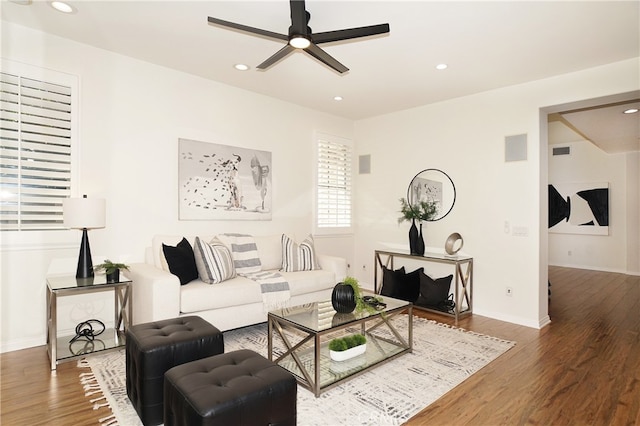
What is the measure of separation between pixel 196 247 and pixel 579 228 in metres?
8.51

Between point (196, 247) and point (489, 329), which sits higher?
point (196, 247)

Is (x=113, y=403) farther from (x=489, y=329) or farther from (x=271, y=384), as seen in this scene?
(x=489, y=329)

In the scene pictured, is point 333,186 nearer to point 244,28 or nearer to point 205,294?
point 205,294

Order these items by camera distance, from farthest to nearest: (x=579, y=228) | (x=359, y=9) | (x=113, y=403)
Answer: (x=579, y=228), (x=359, y=9), (x=113, y=403)

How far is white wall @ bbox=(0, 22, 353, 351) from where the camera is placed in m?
3.11

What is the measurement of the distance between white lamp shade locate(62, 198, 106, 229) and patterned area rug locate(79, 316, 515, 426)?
112cm

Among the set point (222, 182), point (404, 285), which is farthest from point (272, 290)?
point (404, 285)

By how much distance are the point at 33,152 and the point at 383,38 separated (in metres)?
3.27

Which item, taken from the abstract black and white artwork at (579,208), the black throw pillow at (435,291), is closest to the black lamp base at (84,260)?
the black throw pillow at (435,291)

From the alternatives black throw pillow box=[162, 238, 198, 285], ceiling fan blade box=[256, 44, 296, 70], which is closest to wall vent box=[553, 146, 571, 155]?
ceiling fan blade box=[256, 44, 296, 70]

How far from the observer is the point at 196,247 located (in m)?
3.55

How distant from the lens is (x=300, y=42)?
2.51 metres

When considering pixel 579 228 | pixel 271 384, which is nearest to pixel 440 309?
pixel 271 384

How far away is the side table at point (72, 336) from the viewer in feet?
9.05
